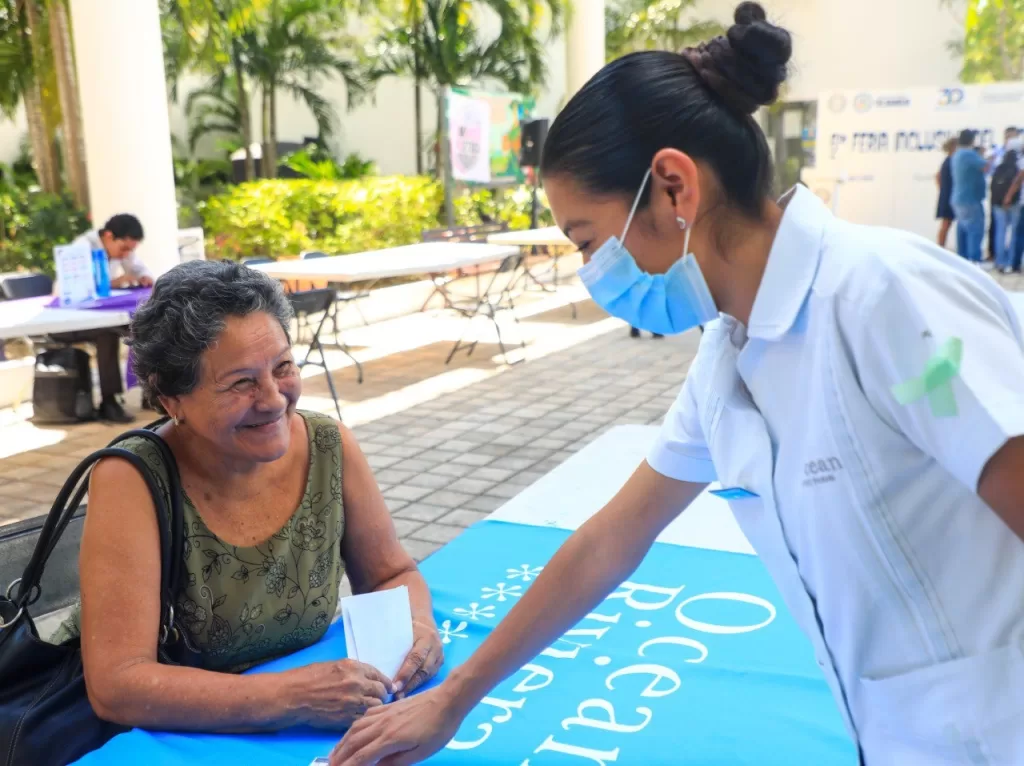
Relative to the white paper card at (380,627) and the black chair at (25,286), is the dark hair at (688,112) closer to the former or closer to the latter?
the white paper card at (380,627)

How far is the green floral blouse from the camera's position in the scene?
179 centimetres

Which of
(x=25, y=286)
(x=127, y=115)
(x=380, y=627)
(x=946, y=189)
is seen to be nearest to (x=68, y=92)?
(x=127, y=115)

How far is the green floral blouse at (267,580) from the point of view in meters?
1.79

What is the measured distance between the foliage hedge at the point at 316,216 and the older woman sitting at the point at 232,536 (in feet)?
34.8

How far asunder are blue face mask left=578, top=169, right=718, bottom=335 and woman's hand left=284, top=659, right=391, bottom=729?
0.76 meters

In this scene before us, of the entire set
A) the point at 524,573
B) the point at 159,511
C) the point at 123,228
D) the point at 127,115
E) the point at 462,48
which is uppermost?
the point at 462,48

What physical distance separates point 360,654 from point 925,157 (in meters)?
15.5

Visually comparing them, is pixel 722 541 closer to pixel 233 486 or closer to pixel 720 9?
pixel 233 486

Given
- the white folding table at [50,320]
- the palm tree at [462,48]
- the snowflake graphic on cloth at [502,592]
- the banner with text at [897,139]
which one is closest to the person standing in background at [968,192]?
the banner with text at [897,139]

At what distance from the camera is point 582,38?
14.0m

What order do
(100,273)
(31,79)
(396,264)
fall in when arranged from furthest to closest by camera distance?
(31,79)
(396,264)
(100,273)

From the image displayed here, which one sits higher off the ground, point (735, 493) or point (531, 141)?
point (531, 141)

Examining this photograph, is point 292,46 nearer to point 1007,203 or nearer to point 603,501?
point 1007,203

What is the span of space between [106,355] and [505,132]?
8233mm
